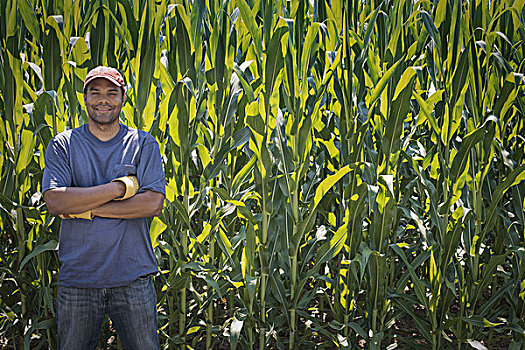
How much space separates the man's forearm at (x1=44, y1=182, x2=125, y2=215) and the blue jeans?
1.06ft

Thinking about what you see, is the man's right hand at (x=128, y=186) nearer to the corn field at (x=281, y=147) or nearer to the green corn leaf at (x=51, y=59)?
the corn field at (x=281, y=147)

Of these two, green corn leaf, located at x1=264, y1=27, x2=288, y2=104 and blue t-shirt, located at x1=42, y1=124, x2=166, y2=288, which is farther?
green corn leaf, located at x1=264, y1=27, x2=288, y2=104

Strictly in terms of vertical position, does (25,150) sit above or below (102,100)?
→ below

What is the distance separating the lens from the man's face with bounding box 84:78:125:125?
1.96 meters

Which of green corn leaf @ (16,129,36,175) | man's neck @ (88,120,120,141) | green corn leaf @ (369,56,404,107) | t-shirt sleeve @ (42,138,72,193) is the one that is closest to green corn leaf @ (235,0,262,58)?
green corn leaf @ (369,56,404,107)

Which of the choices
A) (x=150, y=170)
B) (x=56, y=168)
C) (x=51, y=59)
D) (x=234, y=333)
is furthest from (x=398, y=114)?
(x=51, y=59)

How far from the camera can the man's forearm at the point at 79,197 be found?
1.89 meters

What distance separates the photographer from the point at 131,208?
195cm

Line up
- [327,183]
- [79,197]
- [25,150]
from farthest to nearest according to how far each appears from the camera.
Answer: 1. [25,150]
2. [327,183]
3. [79,197]

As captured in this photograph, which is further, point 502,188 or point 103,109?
point 502,188

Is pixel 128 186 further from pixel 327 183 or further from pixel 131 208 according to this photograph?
pixel 327 183

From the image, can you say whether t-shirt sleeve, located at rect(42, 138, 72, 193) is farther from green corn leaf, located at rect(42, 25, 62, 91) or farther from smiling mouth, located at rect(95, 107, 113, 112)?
green corn leaf, located at rect(42, 25, 62, 91)

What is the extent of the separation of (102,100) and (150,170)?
13.0 inches

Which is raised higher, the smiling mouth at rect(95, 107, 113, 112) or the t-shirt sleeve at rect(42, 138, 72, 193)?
the smiling mouth at rect(95, 107, 113, 112)
